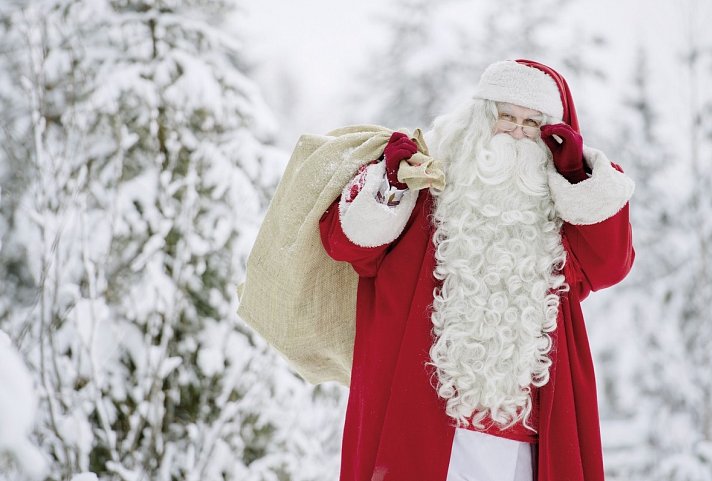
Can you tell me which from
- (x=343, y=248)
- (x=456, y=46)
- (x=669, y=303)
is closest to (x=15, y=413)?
(x=343, y=248)

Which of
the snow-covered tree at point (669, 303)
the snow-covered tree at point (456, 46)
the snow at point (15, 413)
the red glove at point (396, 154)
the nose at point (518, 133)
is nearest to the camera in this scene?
the snow at point (15, 413)

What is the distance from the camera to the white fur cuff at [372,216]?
2078mm

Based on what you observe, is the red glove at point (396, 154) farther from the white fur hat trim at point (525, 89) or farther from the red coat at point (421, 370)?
the white fur hat trim at point (525, 89)

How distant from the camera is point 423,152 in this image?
227 centimetres

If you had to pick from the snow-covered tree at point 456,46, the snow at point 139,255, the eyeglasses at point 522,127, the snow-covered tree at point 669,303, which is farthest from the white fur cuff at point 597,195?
the snow-covered tree at point 456,46

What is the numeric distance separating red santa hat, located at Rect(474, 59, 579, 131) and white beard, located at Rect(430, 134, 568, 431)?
0.13 metres

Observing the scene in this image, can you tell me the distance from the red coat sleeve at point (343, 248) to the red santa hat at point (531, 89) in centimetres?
66

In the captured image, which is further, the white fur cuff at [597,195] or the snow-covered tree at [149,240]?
the snow-covered tree at [149,240]

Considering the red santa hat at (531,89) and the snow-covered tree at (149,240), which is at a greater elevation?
the red santa hat at (531,89)

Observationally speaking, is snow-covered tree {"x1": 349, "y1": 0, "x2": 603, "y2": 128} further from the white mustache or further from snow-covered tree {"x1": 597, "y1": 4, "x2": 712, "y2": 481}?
the white mustache

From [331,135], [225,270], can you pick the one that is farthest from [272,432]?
[331,135]

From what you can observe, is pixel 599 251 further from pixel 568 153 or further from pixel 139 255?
pixel 139 255

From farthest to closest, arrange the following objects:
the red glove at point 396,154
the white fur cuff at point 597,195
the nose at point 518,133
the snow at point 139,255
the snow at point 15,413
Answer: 1. the snow at point 139,255
2. the nose at point 518,133
3. the red glove at point 396,154
4. the white fur cuff at point 597,195
5. the snow at point 15,413

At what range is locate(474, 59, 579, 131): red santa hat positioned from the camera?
2.23 meters
